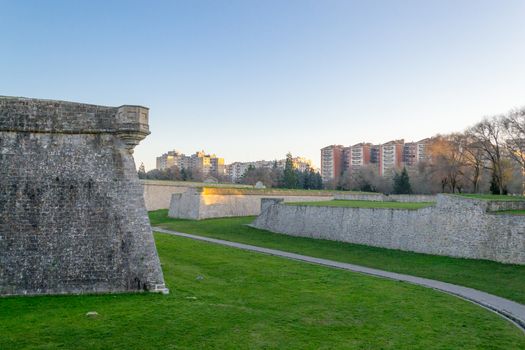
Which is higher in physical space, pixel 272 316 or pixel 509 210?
pixel 509 210

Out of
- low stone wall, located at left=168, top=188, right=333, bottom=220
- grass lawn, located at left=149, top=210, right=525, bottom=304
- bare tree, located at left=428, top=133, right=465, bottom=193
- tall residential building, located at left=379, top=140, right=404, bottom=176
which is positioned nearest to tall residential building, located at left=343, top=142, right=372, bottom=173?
tall residential building, located at left=379, top=140, right=404, bottom=176

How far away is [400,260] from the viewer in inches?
901

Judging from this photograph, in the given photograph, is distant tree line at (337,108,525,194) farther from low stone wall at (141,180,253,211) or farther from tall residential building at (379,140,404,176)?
tall residential building at (379,140,404,176)

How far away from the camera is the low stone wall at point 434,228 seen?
803 inches

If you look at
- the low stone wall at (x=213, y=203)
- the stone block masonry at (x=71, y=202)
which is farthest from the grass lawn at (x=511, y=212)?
the low stone wall at (x=213, y=203)

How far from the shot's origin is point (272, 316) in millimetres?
11242

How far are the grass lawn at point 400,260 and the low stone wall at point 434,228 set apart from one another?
62 centimetres

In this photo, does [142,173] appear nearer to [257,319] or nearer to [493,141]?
[493,141]

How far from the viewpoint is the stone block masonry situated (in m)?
11.7

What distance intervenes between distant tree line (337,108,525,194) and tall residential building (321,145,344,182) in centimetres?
8009

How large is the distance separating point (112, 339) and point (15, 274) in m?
4.27

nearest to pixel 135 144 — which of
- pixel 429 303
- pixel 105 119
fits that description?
pixel 105 119

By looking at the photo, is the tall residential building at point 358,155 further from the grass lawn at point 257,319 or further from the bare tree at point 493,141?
the grass lawn at point 257,319

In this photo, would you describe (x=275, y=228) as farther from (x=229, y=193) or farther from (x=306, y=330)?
(x=306, y=330)
